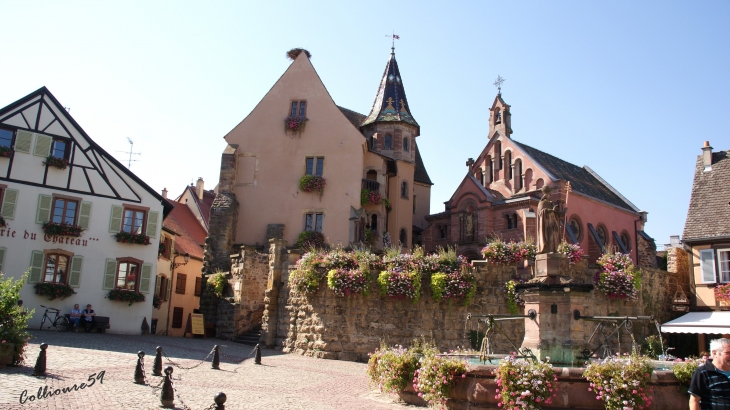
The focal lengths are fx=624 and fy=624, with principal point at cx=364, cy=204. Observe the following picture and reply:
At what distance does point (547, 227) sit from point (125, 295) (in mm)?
18489

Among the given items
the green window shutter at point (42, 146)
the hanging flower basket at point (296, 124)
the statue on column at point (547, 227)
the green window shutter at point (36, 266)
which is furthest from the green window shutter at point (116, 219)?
the statue on column at point (547, 227)

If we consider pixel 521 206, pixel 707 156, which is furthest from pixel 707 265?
pixel 521 206

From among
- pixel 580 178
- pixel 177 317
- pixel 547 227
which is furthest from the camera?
pixel 580 178

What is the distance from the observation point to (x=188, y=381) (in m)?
13.0

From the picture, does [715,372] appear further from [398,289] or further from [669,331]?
[669,331]

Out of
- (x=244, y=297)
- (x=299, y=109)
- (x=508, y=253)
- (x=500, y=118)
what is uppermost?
(x=500, y=118)

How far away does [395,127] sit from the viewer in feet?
115

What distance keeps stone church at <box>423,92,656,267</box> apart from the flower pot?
26.6m

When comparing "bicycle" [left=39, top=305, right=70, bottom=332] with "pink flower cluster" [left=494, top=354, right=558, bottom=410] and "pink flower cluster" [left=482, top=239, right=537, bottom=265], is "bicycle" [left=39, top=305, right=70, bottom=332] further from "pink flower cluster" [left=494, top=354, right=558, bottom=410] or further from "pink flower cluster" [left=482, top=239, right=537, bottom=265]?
"pink flower cluster" [left=494, top=354, right=558, bottom=410]

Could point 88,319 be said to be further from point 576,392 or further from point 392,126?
point 576,392

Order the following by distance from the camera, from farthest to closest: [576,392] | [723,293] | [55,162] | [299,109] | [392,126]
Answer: [392,126]
[299,109]
[55,162]
[723,293]
[576,392]

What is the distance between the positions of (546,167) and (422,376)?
100 ft

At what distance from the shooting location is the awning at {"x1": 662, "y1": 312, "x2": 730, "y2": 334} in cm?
2181

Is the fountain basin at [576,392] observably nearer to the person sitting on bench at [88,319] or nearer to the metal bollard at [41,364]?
the metal bollard at [41,364]
